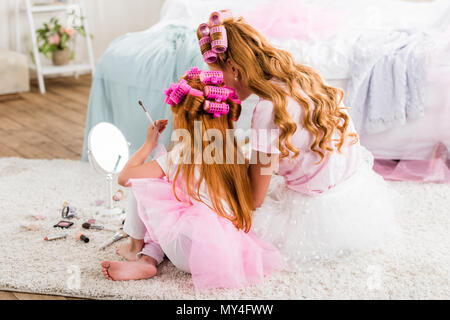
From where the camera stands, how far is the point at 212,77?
1.44 meters

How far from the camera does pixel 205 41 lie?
1.48 meters

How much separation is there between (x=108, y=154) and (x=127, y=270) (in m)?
0.55

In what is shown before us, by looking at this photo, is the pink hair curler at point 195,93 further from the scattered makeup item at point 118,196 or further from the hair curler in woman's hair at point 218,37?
the scattered makeup item at point 118,196

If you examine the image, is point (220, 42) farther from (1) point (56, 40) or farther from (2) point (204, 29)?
(1) point (56, 40)

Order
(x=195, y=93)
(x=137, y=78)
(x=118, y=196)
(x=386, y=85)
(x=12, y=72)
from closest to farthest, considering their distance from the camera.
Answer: (x=195, y=93) → (x=118, y=196) → (x=386, y=85) → (x=137, y=78) → (x=12, y=72)

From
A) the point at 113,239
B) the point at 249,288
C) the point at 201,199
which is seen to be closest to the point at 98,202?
the point at 113,239

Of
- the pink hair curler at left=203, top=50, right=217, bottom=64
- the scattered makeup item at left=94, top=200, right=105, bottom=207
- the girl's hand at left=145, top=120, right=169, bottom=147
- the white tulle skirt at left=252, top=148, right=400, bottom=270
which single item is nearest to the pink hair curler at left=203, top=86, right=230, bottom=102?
the pink hair curler at left=203, top=50, right=217, bottom=64

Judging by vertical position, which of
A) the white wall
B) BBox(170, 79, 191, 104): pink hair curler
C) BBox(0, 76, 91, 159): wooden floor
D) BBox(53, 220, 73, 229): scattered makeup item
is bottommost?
BBox(0, 76, 91, 159): wooden floor

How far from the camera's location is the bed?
7.61 ft

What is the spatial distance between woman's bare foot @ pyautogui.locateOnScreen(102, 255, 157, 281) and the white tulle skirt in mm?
326

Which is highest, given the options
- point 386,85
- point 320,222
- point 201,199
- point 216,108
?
point 216,108

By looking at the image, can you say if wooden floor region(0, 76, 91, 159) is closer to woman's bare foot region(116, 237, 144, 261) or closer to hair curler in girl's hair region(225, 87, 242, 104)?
woman's bare foot region(116, 237, 144, 261)
